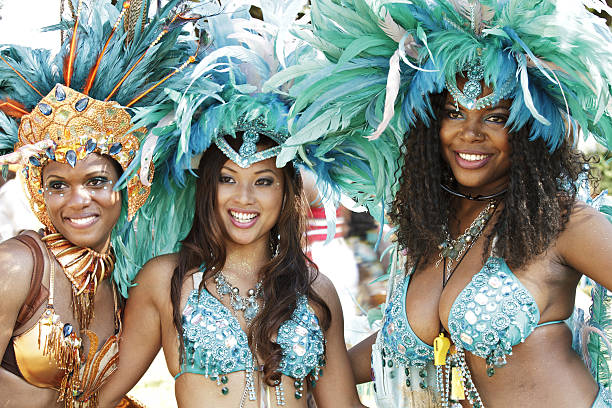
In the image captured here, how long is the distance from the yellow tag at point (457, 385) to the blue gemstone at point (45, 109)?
1781 millimetres

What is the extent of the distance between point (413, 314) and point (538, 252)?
0.51 metres

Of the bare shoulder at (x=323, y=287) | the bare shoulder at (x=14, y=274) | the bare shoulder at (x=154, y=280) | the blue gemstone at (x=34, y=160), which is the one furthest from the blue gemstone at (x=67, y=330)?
the bare shoulder at (x=323, y=287)

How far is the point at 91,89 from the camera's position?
9.53ft

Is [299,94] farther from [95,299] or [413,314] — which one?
[95,299]

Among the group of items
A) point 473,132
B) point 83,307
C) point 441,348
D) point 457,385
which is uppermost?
point 473,132

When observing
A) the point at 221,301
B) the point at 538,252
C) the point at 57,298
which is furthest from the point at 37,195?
the point at 538,252

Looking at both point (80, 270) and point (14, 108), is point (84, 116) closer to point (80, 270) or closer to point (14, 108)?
point (14, 108)

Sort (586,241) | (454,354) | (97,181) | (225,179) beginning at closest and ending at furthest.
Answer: (586,241), (454,354), (97,181), (225,179)

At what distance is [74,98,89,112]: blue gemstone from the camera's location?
284 centimetres

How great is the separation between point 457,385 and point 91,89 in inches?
70.0

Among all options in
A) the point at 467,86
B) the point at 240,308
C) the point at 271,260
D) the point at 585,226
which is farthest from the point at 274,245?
the point at 585,226

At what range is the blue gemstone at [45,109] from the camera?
2.82 m

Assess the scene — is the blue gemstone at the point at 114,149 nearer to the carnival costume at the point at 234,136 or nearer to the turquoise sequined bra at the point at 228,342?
the carnival costume at the point at 234,136

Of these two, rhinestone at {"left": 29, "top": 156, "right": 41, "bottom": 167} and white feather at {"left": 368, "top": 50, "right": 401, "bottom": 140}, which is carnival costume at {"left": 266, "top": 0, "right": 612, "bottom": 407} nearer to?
white feather at {"left": 368, "top": 50, "right": 401, "bottom": 140}
